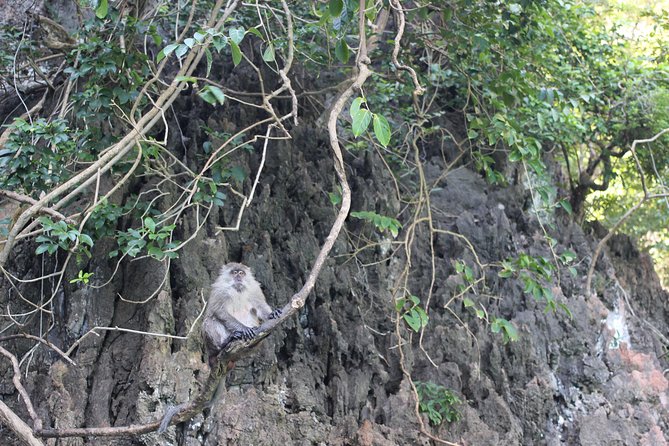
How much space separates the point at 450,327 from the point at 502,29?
3178 mm

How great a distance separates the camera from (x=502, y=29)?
28.0ft

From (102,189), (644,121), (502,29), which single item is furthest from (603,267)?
(102,189)

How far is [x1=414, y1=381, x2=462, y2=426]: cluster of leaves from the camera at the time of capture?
8.55 meters

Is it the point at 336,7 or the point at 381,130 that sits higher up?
the point at 336,7

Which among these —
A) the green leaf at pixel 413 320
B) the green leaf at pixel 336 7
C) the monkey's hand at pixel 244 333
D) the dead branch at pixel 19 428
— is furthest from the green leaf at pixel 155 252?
the green leaf at pixel 336 7

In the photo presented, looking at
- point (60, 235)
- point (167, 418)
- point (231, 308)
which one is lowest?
point (231, 308)

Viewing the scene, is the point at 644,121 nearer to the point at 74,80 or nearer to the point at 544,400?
the point at 544,400

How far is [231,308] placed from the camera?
6.74 meters

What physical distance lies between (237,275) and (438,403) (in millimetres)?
2892

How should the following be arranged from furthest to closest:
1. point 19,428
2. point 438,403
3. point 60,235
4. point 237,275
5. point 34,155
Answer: point 438,403 → point 34,155 → point 237,275 → point 60,235 → point 19,428

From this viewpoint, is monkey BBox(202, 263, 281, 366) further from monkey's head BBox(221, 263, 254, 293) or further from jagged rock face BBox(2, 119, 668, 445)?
jagged rock face BBox(2, 119, 668, 445)

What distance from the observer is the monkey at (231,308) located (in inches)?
255

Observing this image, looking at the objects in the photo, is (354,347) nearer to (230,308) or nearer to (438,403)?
(438,403)

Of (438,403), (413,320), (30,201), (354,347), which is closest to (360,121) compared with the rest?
(413,320)
